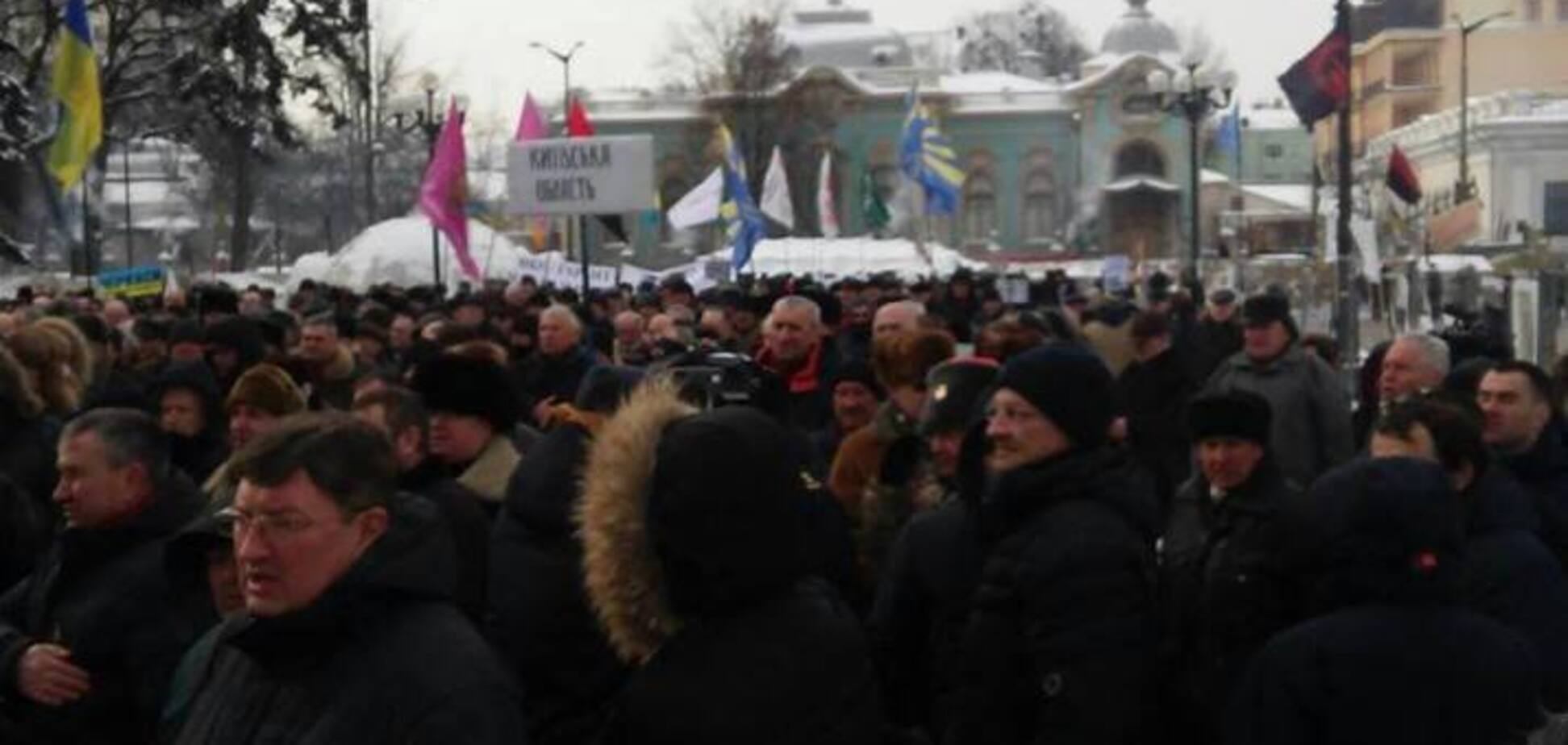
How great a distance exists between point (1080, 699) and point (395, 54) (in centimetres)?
6752

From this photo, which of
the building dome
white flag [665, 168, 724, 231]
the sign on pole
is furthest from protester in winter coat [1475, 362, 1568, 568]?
the building dome

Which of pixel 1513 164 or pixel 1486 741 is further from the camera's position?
pixel 1513 164

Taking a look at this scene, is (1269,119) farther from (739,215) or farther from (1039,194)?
(739,215)

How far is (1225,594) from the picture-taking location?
5688 mm

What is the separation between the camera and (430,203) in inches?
1004

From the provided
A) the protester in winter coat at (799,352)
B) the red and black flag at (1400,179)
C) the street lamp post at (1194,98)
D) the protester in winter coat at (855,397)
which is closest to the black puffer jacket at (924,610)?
the protester in winter coat at (855,397)

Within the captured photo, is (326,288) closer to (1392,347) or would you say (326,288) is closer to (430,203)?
(430,203)

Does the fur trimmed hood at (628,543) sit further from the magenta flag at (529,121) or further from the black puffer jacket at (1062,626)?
the magenta flag at (529,121)

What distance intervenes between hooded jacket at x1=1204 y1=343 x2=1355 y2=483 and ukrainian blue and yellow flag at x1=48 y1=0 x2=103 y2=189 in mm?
11762

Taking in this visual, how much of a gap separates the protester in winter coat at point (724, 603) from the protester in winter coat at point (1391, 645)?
969 millimetres

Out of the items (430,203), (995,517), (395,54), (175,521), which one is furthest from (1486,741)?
(395,54)

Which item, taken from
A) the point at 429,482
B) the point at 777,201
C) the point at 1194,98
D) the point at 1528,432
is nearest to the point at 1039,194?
the point at 777,201

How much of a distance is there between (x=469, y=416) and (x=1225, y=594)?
232 cm

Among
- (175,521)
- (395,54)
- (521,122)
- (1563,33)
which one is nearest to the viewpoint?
(175,521)
